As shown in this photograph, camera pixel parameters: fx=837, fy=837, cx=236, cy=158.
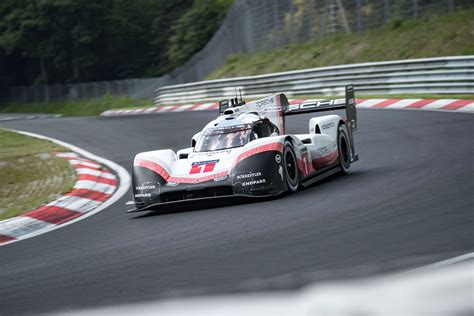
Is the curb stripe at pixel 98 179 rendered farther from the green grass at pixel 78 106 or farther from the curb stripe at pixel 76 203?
the green grass at pixel 78 106

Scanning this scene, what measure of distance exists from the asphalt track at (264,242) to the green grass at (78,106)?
33.2 m

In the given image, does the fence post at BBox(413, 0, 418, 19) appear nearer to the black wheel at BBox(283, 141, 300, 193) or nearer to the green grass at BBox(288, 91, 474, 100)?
the green grass at BBox(288, 91, 474, 100)

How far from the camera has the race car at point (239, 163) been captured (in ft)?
30.1

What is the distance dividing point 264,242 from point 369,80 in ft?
53.8

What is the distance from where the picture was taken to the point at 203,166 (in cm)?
957

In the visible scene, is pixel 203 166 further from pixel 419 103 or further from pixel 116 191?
pixel 419 103

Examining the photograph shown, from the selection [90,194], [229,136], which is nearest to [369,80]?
[90,194]

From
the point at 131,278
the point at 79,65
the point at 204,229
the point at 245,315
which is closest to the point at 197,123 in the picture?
the point at 204,229

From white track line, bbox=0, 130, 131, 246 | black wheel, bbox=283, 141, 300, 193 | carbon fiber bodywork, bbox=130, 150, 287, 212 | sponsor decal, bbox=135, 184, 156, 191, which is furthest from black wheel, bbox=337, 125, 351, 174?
white track line, bbox=0, 130, 131, 246

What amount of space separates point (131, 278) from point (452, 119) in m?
10.6

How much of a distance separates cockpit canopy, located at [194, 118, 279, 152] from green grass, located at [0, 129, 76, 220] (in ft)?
7.46

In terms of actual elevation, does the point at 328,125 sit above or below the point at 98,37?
below

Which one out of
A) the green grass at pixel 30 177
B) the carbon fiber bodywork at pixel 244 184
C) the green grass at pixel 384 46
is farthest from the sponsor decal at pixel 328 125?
the green grass at pixel 384 46

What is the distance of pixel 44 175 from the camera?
13.3m
